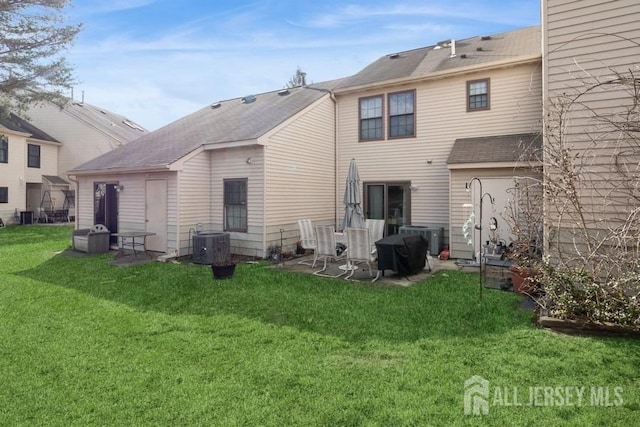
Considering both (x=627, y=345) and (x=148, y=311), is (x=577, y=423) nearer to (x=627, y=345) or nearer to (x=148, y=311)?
(x=627, y=345)

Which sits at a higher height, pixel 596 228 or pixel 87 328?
pixel 596 228

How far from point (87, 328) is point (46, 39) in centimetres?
1754

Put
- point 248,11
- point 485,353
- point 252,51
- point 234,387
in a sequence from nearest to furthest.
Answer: point 234,387, point 485,353, point 248,11, point 252,51

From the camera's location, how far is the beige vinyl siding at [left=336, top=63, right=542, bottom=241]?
32.1 feet

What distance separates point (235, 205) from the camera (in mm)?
10672

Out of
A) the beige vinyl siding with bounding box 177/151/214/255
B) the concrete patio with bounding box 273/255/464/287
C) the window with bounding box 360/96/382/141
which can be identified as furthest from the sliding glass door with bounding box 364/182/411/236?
the beige vinyl siding with bounding box 177/151/214/255

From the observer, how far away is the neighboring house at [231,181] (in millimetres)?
10180

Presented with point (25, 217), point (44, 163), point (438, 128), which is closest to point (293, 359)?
point (438, 128)

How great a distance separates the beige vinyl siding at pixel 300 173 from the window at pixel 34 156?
2066 cm

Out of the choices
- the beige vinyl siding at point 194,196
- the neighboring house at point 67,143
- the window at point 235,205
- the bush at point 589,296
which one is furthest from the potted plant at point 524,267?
the neighboring house at point 67,143

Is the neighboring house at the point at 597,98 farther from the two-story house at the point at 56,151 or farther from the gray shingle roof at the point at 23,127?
the gray shingle roof at the point at 23,127

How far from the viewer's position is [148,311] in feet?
18.7

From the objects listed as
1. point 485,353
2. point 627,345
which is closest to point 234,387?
point 485,353

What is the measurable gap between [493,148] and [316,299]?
639 centimetres
